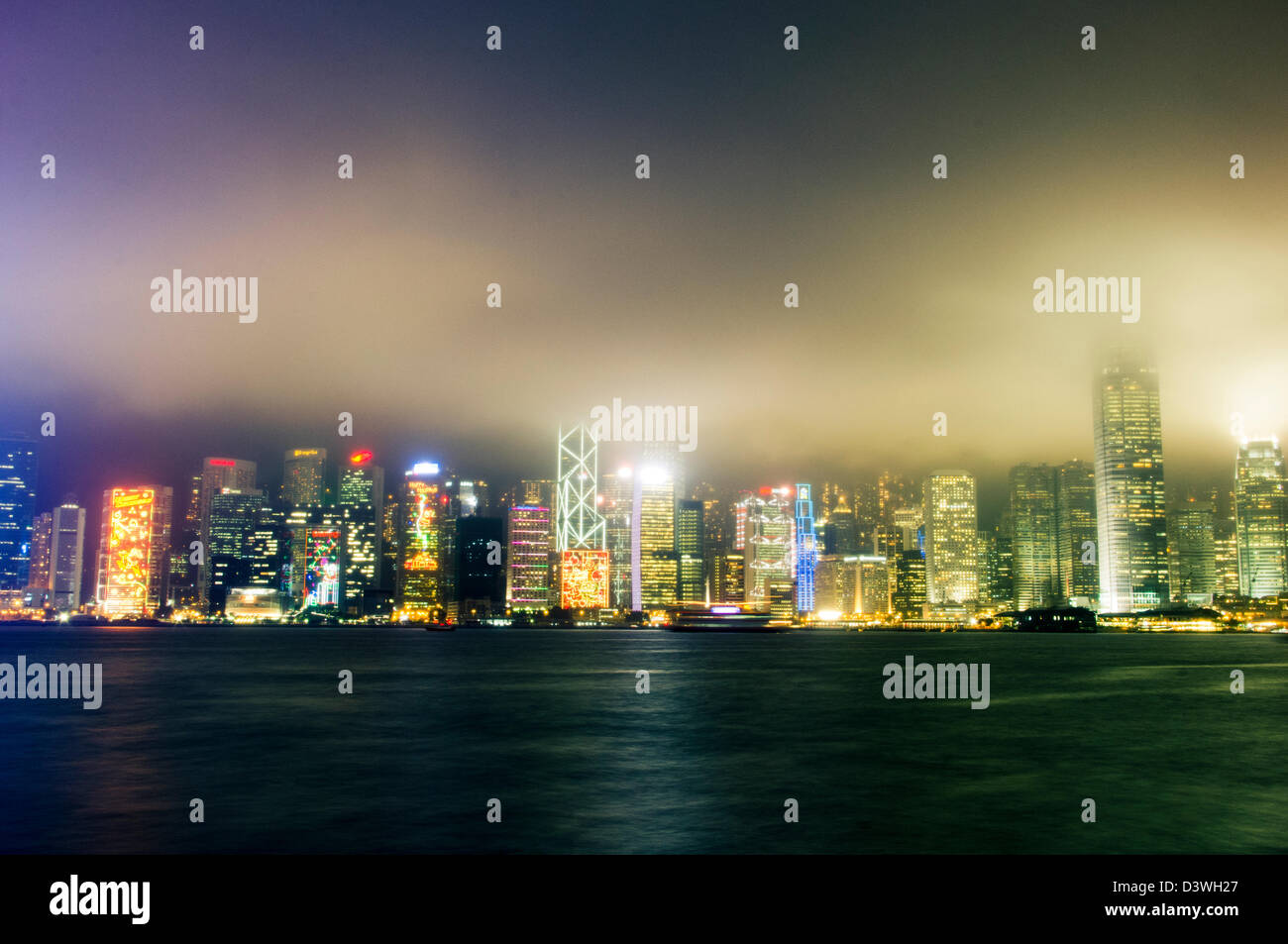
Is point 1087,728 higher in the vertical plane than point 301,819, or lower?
lower
